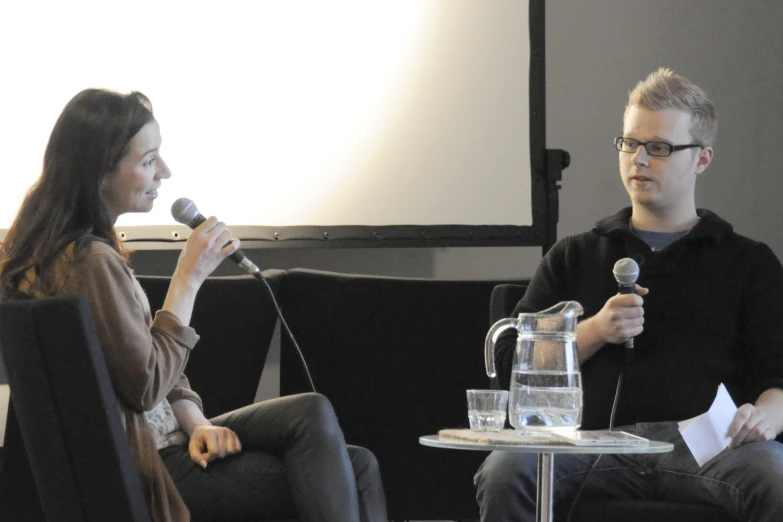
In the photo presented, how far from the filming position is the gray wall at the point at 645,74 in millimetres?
3682

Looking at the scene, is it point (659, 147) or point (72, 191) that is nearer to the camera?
point (72, 191)

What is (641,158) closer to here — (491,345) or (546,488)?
(491,345)

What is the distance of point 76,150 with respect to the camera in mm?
1923

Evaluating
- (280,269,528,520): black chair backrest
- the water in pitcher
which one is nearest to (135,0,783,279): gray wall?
(280,269,528,520): black chair backrest

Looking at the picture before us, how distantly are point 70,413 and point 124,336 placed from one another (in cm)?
19

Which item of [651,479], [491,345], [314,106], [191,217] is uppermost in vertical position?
[314,106]

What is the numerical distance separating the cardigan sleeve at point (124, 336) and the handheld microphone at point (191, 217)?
280 mm

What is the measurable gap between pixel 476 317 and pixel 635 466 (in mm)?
849

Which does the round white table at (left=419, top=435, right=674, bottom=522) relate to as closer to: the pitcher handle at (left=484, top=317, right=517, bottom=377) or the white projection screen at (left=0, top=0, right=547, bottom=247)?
the pitcher handle at (left=484, top=317, right=517, bottom=377)

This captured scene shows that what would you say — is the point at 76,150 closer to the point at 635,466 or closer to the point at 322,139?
the point at 635,466

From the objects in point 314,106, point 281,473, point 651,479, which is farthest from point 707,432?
point 314,106

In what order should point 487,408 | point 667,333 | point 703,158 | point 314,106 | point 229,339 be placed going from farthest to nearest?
1. point 314,106
2. point 229,339
3. point 703,158
4. point 667,333
5. point 487,408

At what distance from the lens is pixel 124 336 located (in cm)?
177

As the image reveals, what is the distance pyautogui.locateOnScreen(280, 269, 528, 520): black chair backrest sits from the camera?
284 cm
